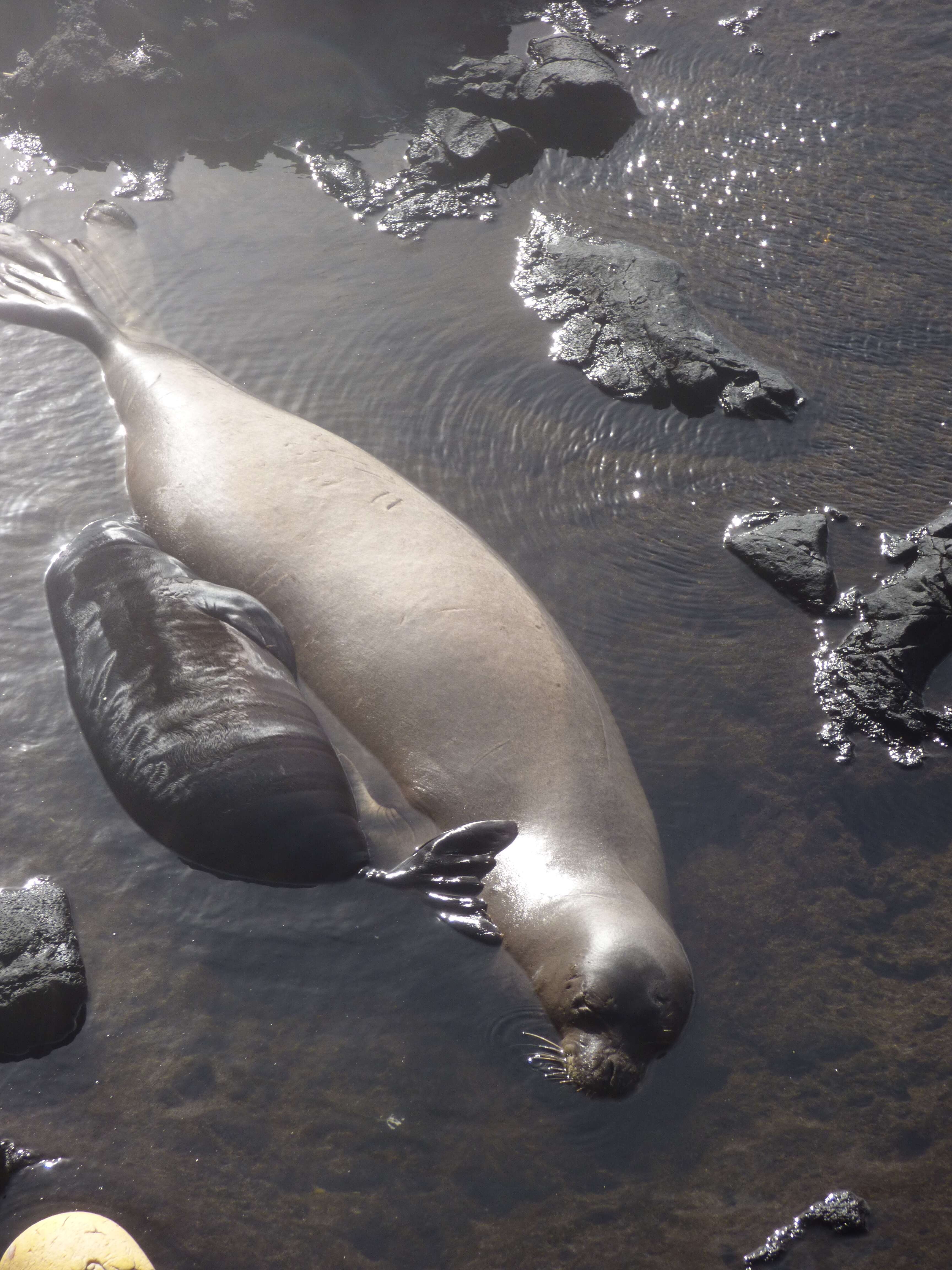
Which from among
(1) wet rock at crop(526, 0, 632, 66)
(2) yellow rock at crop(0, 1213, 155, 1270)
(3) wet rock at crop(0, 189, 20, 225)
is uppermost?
(1) wet rock at crop(526, 0, 632, 66)

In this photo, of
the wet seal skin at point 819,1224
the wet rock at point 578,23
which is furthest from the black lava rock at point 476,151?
the wet seal skin at point 819,1224

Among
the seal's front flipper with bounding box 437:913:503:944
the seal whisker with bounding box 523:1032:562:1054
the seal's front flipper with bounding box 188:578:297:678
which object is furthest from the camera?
the seal's front flipper with bounding box 188:578:297:678

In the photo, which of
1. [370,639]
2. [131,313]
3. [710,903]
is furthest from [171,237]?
[710,903]

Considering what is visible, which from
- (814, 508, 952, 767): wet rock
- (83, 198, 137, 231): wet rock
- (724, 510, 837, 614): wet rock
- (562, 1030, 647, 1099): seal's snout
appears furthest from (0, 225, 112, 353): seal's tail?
(562, 1030, 647, 1099): seal's snout

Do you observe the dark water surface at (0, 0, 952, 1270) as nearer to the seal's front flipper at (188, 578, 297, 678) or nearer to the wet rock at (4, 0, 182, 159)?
the seal's front flipper at (188, 578, 297, 678)

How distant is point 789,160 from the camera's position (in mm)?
6242

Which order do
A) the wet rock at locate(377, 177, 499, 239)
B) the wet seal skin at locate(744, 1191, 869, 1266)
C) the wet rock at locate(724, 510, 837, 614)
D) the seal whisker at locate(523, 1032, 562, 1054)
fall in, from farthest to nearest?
1. the wet rock at locate(377, 177, 499, 239)
2. the wet rock at locate(724, 510, 837, 614)
3. the seal whisker at locate(523, 1032, 562, 1054)
4. the wet seal skin at locate(744, 1191, 869, 1266)

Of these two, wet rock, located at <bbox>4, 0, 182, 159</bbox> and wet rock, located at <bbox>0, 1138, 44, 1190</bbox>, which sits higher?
wet rock, located at <bbox>4, 0, 182, 159</bbox>

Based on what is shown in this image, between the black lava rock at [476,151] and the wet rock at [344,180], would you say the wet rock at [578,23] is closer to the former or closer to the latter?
the black lava rock at [476,151]

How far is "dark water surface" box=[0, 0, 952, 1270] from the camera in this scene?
2.80m

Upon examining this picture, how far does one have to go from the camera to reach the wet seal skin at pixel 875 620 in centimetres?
372

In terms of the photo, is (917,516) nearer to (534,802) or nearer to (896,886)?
(896,886)

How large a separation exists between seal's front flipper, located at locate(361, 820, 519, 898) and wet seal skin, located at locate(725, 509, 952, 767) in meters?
1.30

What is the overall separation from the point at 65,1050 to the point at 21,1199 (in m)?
0.44
